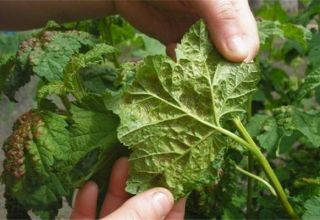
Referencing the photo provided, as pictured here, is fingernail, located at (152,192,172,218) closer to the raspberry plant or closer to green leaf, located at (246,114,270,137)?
the raspberry plant

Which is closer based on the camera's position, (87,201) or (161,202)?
(161,202)

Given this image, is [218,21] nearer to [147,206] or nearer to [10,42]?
[147,206]

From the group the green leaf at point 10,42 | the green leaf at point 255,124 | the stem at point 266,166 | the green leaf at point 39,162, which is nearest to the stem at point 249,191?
the green leaf at point 255,124

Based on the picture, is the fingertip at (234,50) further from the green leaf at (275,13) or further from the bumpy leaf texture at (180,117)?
the green leaf at (275,13)

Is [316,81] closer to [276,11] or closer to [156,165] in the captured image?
[156,165]

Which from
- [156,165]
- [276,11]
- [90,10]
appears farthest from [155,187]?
[276,11]

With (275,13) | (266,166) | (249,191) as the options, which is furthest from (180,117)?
(275,13)
